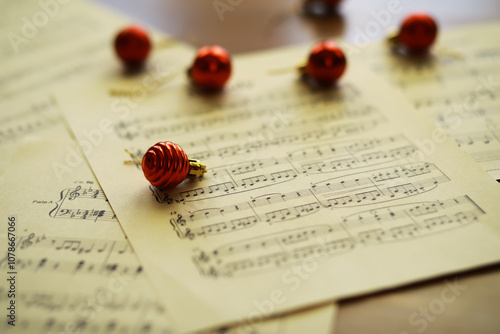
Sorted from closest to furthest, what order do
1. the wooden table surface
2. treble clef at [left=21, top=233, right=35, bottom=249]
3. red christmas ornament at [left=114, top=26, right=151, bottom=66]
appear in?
treble clef at [left=21, top=233, right=35, bottom=249] → red christmas ornament at [left=114, top=26, right=151, bottom=66] → the wooden table surface

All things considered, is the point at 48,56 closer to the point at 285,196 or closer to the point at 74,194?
the point at 74,194

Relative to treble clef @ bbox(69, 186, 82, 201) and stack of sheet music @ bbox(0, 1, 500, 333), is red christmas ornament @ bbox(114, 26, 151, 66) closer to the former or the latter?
stack of sheet music @ bbox(0, 1, 500, 333)

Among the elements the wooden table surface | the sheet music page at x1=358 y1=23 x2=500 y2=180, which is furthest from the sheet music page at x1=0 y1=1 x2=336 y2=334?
the sheet music page at x1=358 y1=23 x2=500 y2=180

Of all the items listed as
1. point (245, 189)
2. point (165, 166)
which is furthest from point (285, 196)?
point (165, 166)

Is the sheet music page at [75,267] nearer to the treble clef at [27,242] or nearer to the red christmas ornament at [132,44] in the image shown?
the treble clef at [27,242]

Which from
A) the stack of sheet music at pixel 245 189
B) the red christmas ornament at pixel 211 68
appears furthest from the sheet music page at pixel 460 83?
the red christmas ornament at pixel 211 68

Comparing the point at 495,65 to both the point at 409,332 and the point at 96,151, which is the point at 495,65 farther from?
the point at 96,151
